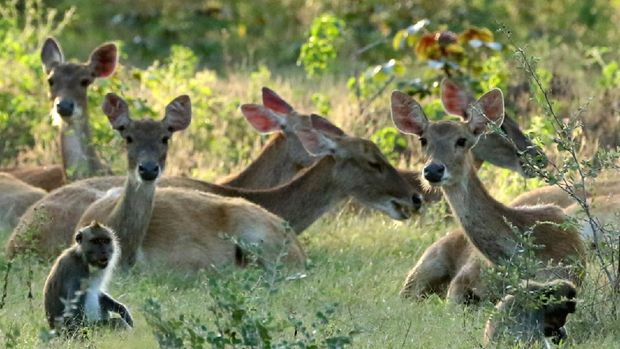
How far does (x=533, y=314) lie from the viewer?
810 cm

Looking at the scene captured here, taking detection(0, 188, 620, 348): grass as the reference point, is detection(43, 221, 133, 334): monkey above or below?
above

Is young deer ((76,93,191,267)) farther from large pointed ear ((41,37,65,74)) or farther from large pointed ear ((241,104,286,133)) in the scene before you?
large pointed ear ((41,37,65,74))

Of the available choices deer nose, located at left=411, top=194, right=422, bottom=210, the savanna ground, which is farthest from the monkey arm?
deer nose, located at left=411, top=194, right=422, bottom=210

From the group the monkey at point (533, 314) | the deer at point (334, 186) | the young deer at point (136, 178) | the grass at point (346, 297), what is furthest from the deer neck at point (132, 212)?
the monkey at point (533, 314)

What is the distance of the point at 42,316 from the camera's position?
902cm

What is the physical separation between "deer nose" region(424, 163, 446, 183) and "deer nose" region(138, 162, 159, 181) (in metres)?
1.80

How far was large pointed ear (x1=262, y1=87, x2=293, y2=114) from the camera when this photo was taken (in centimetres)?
1309

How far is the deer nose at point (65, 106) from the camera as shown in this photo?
1344cm

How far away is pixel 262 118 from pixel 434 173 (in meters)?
3.61

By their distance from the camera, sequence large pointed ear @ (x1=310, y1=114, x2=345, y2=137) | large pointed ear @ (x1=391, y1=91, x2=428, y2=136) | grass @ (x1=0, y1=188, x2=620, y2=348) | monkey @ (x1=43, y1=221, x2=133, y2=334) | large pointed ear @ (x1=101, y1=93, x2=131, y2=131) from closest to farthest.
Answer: grass @ (x1=0, y1=188, x2=620, y2=348) → monkey @ (x1=43, y1=221, x2=133, y2=334) → large pointed ear @ (x1=391, y1=91, x2=428, y2=136) → large pointed ear @ (x1=101, y1=93, x2=131, y2=131) → large pointed ear @ (x1=310, y1=114, x2=345, y2=137)

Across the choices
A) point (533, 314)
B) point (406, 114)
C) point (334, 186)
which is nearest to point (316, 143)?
point (334, 186)

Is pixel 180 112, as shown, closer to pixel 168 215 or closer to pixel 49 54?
pixel 168 215

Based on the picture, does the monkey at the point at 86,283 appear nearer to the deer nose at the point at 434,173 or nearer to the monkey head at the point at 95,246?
the monkey head at the point at 95,246

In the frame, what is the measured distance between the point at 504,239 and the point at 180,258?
2.35 meters
